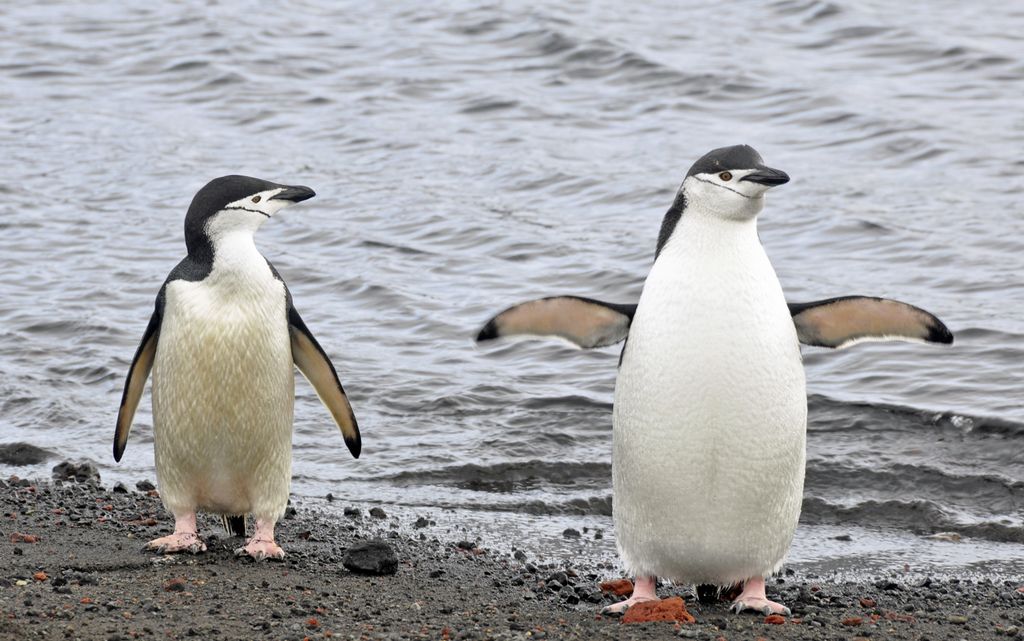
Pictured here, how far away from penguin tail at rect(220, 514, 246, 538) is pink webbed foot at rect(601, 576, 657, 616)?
59.8 inches

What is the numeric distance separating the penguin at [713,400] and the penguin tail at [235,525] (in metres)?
1.54

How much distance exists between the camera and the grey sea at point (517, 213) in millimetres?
7496

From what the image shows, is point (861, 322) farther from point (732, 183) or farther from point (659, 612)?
point (659, 612)

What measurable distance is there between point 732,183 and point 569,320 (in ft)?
2.37

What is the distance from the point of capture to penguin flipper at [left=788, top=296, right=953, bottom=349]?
5.11 metres

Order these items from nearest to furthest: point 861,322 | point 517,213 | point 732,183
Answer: point 732,183
point 861,322
point 517,213

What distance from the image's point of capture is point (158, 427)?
5.62 m

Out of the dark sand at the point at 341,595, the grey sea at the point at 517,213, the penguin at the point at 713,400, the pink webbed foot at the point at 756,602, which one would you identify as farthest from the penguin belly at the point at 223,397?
the pink webbed foot at the point at 756,602

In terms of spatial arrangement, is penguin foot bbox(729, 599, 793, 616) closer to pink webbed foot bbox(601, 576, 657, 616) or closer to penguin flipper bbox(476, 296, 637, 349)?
pink webbed foot bbox(601, 576, 657, 616)

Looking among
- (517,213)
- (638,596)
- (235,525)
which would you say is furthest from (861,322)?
(517,213)

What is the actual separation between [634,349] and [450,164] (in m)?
9.19

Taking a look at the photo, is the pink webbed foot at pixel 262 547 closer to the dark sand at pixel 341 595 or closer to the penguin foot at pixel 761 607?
the dark sand at pixel 341 595

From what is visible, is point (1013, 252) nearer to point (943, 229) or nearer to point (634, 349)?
point (943, 229)

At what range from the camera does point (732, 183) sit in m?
4.88
